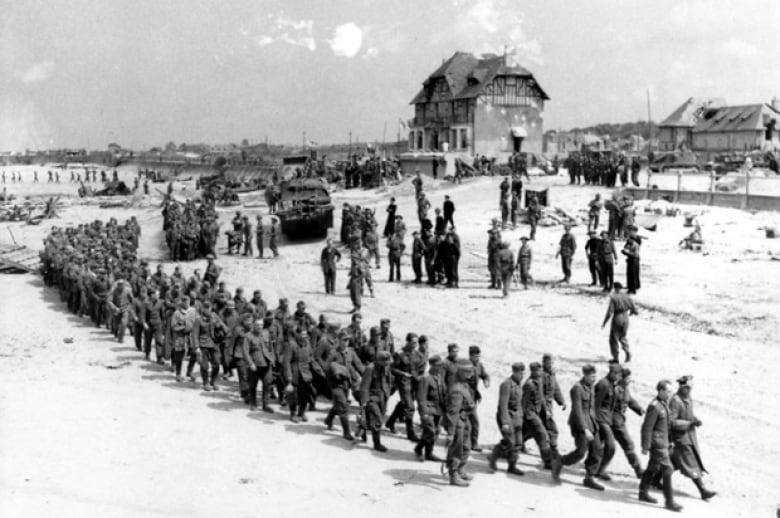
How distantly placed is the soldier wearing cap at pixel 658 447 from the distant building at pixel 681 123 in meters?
68.7

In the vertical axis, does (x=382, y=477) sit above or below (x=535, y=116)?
below

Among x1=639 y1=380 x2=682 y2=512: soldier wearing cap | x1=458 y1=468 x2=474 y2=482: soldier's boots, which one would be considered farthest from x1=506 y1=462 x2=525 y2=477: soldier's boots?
x1=639 y1=380 x2=682 y2=512: soldier wearing cap

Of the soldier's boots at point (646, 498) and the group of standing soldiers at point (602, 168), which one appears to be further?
the group of standing soldiers at point (602, 168)

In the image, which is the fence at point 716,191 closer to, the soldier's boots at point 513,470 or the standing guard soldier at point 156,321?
the standing guard soldier at point 156,321

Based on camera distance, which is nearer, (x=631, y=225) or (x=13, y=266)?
(x=631, y=225)

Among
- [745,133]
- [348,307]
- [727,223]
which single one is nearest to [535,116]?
[745,133]

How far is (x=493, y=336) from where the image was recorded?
1731 cm

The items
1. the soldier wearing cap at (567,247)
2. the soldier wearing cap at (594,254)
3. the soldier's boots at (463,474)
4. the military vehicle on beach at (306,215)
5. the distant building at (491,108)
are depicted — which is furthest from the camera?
the distant building at (491,108)

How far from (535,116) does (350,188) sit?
63.5ft

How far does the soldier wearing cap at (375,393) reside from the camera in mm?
10969

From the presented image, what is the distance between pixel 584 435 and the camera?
988 cm

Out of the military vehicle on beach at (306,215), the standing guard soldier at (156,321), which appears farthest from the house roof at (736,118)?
the standing guard soldier at (156,321)

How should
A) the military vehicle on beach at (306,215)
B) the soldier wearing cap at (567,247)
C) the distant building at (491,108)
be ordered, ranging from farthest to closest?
the distant building at (491,108)
the military vehicle on beach at (306,215)
the soldier wearing cap at (567,247)

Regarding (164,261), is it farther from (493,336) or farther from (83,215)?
(83,215)
